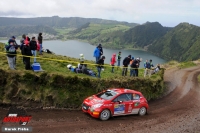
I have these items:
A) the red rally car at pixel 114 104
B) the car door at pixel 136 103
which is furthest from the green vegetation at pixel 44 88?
the car door at pixel 136 103

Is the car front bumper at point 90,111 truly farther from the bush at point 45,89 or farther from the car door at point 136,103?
the car door at point 136,103

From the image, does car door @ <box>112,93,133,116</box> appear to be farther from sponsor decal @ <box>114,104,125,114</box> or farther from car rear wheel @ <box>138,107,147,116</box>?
car rear wheel @ <box>138,107,147,116</box>

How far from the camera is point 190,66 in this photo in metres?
40.6

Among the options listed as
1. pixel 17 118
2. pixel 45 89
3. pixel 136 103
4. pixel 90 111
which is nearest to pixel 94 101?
pixel 90 111

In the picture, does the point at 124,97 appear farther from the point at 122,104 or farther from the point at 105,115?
the point at 105,115

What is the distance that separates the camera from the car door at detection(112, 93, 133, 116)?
13805mm

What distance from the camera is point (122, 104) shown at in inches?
556

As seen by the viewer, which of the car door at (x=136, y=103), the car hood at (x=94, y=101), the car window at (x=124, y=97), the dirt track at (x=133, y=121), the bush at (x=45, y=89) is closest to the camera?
the dirt track at (x=133, y=121)

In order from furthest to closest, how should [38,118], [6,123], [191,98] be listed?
[191,98], [38,118], [6,123]

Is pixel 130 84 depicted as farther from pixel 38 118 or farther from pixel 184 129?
pixel 38 118

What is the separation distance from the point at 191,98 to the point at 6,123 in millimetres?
17451

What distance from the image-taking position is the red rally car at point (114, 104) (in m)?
13.2

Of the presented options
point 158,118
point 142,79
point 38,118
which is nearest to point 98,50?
point 142,79

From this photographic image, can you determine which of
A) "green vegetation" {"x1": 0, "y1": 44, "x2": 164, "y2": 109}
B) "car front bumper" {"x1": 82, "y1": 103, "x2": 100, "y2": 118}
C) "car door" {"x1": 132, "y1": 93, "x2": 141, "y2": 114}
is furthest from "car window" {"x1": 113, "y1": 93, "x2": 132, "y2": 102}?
"green vegetation" {"x1": 0, "y1": 44, "x2": 164, "y2": 109}
